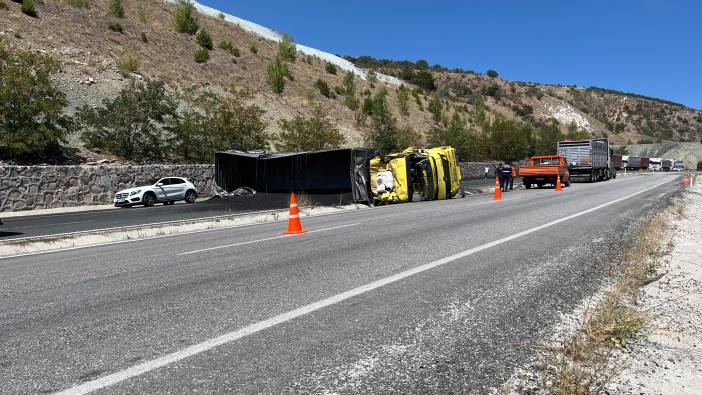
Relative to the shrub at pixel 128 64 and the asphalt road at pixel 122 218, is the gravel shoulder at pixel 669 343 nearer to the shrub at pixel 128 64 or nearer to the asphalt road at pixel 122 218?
the asphalt road at pixel 122 218

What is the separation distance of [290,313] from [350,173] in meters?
17.7

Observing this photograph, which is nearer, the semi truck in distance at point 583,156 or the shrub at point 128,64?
the shrub at point 128,64

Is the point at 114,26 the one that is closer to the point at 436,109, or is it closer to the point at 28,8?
the point at 28,8

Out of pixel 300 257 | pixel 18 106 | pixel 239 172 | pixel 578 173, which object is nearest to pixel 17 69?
pixel 18 106

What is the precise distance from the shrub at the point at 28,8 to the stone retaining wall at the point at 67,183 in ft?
77.5

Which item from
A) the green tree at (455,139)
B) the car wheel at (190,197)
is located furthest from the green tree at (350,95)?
the car wheel at (190,197)

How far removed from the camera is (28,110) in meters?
23.8

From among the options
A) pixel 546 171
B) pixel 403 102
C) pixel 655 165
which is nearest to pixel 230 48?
pixel 403 102

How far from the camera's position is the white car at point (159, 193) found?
80.1 feet

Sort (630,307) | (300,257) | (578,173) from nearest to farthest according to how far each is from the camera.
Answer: (630,307), (300,257), (578,173)

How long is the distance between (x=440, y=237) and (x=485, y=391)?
7175 millimetres

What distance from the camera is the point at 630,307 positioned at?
207 inches

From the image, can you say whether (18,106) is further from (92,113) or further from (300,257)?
(300,257)

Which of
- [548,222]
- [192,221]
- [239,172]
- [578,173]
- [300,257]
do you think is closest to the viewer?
[300,257]
